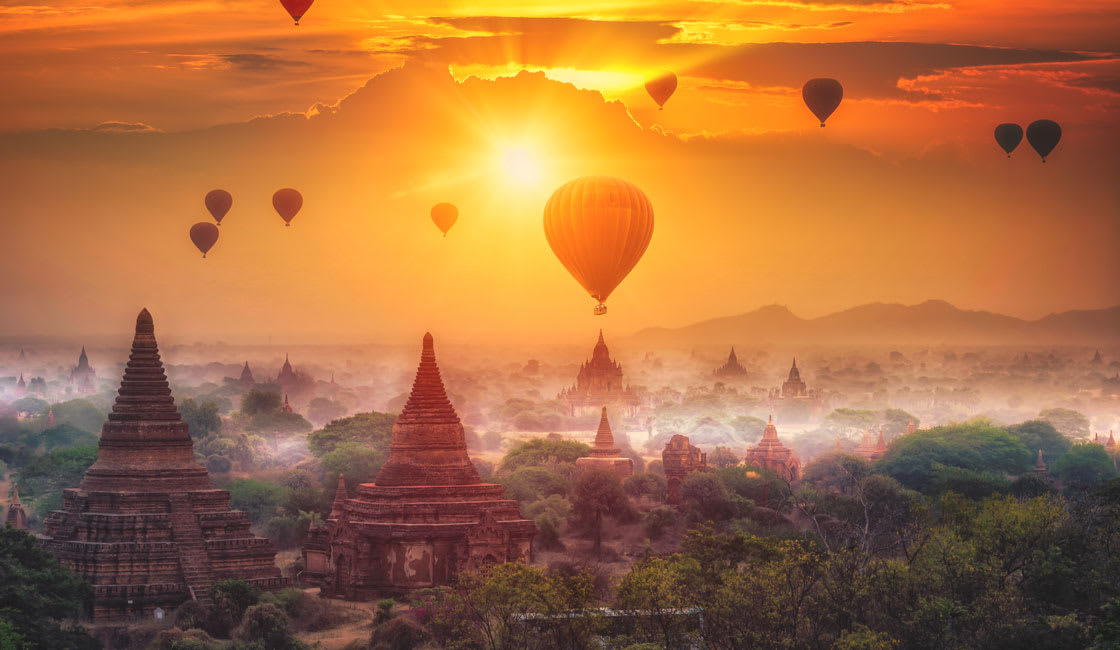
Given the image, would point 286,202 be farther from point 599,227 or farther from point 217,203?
point 599,227

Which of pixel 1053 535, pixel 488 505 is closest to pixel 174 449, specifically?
pixel 488 505

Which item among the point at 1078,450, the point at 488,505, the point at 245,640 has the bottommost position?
the point at 245,640

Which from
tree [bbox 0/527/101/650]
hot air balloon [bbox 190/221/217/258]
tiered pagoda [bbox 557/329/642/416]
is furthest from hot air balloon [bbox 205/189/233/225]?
tiered pagoda [bbox 557/329/642/416]

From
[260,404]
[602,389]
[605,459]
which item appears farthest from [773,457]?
[602,389]

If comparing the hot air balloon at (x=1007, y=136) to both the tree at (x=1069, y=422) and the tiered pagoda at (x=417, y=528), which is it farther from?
the tree at (x=1069, y=422)

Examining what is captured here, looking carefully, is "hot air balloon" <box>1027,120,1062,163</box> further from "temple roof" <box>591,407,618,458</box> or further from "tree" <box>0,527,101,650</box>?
"tree" <box>0,527,101,650</box>

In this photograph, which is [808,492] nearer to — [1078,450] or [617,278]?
[617,278]
